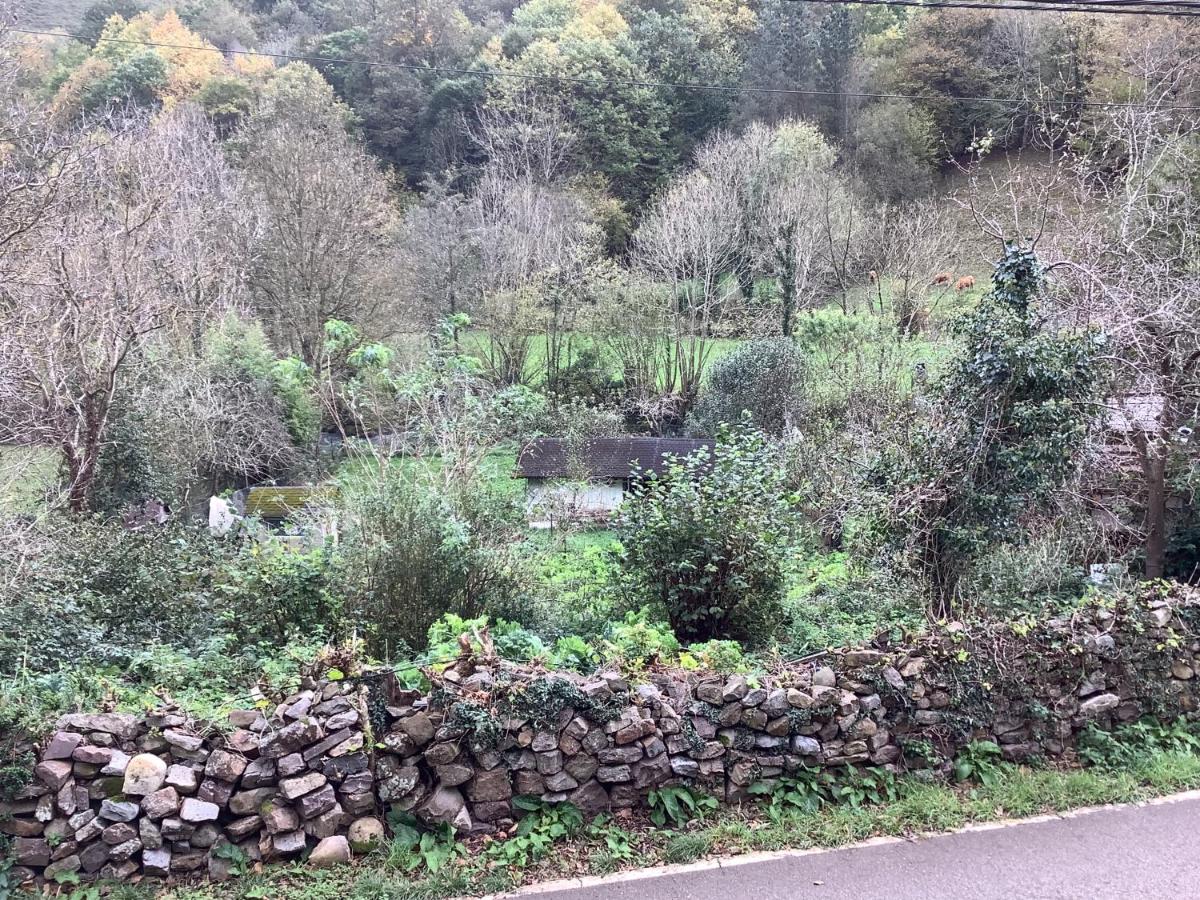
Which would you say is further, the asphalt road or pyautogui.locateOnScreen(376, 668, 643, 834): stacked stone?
pyautogui.locateOnScreen(376, 668, 643, 834): stacked stone

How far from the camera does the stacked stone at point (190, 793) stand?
4.67 metres

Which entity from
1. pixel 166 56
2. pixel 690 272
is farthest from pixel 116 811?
pixel 166 56

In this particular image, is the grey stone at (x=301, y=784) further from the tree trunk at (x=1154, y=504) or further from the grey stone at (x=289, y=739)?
the tree trunk at (x=1154, y=504)

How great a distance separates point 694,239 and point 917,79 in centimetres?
1579

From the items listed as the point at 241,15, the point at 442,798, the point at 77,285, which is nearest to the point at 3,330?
the point at 77,285

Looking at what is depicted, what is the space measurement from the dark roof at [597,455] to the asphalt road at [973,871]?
12908mm

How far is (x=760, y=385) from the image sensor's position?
65.5 ft

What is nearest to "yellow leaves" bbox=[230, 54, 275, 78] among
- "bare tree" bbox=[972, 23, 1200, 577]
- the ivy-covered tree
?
"bare tree" bbox=[972, 23, 1200, 577]

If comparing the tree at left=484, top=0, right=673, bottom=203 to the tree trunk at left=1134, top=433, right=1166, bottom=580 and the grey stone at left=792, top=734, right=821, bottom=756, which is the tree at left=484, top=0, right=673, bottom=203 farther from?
the grey stone at left=792, top=734, right=821, bottom=756

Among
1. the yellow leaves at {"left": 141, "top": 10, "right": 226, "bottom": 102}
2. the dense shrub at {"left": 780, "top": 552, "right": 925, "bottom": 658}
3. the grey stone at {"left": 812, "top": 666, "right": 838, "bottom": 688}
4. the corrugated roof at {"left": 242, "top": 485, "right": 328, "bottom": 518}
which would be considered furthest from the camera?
the yellow leaves at {"left": 141, "top": 10, "right": 226, "bottom": 102}

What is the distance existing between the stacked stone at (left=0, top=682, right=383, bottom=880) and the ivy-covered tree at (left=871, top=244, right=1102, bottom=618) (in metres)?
5.70

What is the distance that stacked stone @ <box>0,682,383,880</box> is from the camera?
467 cm

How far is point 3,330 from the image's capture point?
11.0 m

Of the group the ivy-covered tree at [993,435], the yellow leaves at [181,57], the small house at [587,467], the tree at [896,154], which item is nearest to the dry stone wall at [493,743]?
the ivy-covered tree at [993,435]
